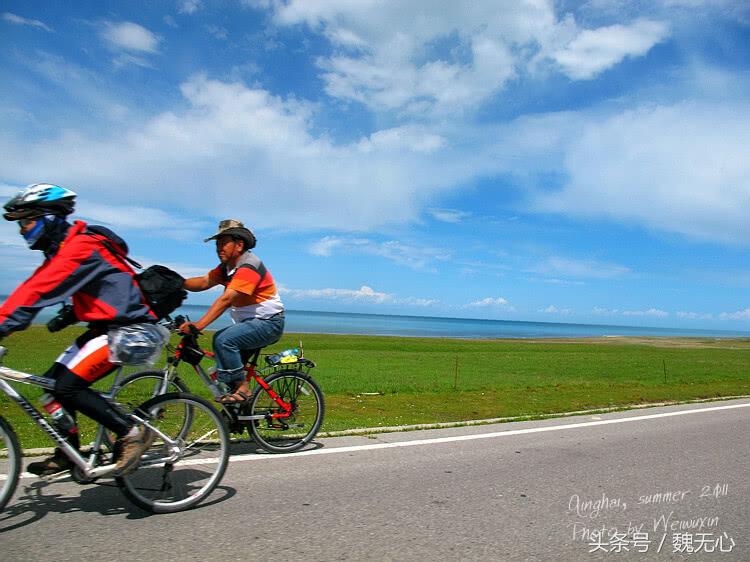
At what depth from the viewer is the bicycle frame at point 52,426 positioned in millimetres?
3705

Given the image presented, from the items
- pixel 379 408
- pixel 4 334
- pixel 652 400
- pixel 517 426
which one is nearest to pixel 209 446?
pixel 4 334

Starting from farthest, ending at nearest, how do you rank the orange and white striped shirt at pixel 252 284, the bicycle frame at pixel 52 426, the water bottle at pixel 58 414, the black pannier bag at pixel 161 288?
the orange and white striped shirt at pixel 252 284 → the black pannier bag at pixel 161 288 → the water bottle at pixel 58 414 → the bicycle frame at pixel 52 426

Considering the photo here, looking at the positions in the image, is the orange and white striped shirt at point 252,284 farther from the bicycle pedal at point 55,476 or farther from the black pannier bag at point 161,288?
the bicycle pedal at point 55,476

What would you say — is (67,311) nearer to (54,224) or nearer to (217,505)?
(54,224)

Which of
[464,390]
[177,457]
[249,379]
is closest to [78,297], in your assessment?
[177,457]

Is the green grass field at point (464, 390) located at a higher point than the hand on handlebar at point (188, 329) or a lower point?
lower

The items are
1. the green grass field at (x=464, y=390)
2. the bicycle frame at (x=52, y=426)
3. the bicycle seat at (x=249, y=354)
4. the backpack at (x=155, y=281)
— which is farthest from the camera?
the green grass field at (x=464, y=390)

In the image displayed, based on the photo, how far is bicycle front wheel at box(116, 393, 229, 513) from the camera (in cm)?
423

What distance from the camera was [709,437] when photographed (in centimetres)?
812

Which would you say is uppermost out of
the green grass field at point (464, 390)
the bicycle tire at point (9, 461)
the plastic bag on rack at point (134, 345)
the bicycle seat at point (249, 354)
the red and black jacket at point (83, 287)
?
the red and black jacket at point (83, 287)

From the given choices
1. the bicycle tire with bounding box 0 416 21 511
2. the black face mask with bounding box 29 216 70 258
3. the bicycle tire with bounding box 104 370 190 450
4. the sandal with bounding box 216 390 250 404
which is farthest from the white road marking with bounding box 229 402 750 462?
the black face mask with bounding box 29 216 70 258

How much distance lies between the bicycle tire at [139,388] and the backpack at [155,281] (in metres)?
0.62

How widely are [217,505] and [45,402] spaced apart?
56.9 inches

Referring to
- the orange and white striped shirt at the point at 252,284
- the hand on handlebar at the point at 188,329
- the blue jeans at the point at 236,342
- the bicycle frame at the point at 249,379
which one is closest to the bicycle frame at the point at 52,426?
the hand on handlebar at the point at 188,329
